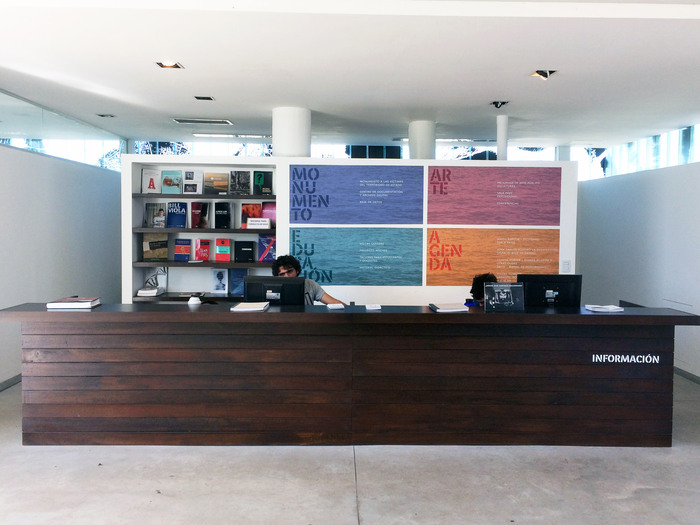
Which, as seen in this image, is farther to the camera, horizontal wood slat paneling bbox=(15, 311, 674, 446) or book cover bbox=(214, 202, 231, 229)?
book cover bbox=(214, 202, 231, 229)

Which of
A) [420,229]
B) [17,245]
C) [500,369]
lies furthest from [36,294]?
[500,369]

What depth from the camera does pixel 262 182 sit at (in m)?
6.85

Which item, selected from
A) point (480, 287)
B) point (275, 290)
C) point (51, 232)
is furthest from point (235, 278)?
point (480, 287)

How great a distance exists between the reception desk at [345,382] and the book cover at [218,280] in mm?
2703

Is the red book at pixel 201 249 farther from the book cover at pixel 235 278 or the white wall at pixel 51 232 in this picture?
the white wall at pixel 51 232

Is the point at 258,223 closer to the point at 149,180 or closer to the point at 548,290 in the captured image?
the point at 149,180

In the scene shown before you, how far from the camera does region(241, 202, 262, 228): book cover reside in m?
6.92

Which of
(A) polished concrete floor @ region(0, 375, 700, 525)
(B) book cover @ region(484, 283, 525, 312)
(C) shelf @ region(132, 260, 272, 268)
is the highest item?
(C) shelf @ region(132, 260, 272, 268)

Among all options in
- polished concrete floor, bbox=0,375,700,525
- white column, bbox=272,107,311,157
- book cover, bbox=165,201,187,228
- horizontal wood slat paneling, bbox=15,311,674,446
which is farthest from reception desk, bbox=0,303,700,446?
white column, bbox=272,107,311,157

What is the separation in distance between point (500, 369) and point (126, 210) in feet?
14.6

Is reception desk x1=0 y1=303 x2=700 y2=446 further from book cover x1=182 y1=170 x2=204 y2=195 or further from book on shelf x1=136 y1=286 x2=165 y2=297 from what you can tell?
book cover x1=182 y1=170 x2=204 y2=195

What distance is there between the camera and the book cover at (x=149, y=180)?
6.75 meters

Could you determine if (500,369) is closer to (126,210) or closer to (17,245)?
(126,210)

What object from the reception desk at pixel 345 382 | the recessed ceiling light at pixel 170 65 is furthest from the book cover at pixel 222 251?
the reception desk at pixel 345 382
